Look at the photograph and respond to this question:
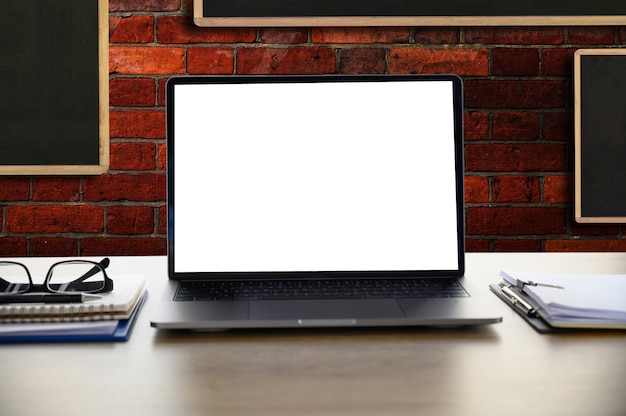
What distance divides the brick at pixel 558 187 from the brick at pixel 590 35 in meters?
0.38

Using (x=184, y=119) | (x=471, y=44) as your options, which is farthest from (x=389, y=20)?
(x=184, y=119)

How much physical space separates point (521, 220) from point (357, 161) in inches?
34.2

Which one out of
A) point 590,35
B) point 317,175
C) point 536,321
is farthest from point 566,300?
point 590,35

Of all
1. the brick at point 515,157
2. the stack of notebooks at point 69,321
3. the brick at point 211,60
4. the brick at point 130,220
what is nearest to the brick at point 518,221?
the brick at point 515,157

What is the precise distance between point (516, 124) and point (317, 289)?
3.27 ft

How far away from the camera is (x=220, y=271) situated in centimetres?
81

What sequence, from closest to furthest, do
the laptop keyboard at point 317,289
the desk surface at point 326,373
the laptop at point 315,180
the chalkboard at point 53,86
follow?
the desk surface at point 326,373
the laptop keyboard at point 317,289
the laptop at point 315,180
the chalkboard at point 53,86

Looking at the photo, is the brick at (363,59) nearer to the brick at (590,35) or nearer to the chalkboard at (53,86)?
the brick at (590,35)

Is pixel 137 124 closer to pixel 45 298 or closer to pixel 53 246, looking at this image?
pixel 53 246

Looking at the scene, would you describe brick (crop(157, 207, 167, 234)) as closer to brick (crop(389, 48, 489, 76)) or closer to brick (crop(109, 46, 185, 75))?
brick (crop(109, 46, 185, 75))

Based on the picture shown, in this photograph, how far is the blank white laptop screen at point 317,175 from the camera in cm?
82

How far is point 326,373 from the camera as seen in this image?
0.51 metres

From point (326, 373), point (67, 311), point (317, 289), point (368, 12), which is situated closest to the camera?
point (326, 373)

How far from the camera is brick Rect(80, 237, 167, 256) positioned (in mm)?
1510
